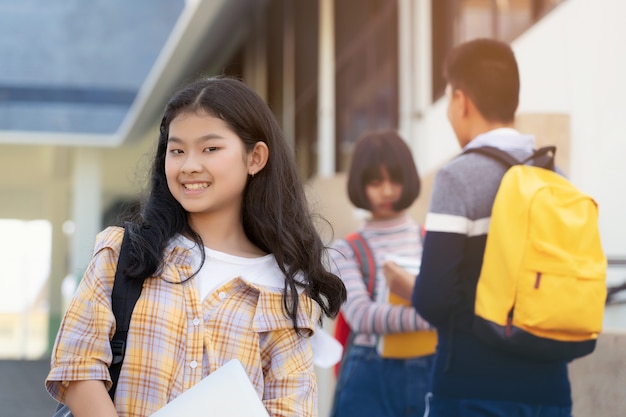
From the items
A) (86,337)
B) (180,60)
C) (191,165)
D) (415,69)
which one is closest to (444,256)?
(191,165)

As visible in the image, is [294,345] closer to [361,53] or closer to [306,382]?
[306,382]

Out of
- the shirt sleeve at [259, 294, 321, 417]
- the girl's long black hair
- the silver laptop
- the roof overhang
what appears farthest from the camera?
the roof overhang

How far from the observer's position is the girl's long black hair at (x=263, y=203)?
246 centimetres

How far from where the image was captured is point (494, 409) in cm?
306

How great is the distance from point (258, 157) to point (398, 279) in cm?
155

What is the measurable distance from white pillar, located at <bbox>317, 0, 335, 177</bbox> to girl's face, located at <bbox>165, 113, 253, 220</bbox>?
1047 cm

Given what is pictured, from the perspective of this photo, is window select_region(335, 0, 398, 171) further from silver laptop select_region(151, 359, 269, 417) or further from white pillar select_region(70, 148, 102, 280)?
white pillar select_region(70, 148, 102, 280)

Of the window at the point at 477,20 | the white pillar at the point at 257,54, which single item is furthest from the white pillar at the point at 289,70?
the window at the point at 477,20

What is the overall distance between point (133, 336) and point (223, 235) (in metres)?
0.38

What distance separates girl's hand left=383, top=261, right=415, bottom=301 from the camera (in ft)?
13.0

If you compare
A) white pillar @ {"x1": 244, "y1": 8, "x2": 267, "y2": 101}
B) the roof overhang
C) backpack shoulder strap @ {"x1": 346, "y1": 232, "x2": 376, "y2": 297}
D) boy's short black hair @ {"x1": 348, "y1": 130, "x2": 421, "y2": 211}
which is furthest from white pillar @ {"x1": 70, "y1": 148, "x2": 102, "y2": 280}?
backpack shoulder strap @ {"x1": 346, "y1": 232, "x2": 376, "y2": 297}

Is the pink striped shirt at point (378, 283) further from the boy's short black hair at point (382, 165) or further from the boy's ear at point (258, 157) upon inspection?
the boy's ear at point (258, 157)

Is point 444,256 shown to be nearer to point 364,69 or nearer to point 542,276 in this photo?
point 542,276

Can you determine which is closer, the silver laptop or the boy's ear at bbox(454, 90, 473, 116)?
the silver laptop
